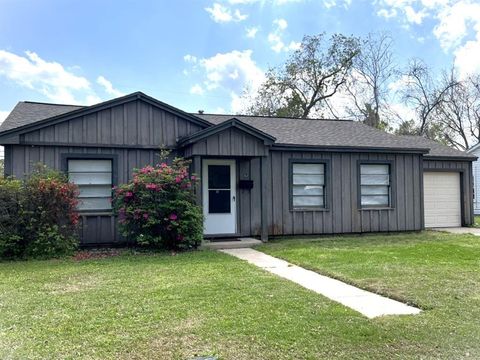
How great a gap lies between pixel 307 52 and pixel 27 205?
2801 cm

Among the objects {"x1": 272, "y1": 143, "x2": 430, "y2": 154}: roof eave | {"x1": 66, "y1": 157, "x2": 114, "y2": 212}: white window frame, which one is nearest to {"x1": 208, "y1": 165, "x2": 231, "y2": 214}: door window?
{"x1": 272, "y1": 143, "x2": 430, "y2": 154}: roof eave

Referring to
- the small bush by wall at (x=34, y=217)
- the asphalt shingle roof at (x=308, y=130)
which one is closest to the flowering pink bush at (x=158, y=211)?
the small bush by wall at (x=34, y=217)

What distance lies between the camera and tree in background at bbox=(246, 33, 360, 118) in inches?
1257

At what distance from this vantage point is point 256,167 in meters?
11.4

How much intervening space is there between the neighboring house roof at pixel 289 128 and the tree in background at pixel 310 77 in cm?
1700

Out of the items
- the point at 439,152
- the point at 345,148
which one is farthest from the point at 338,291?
the point at 439,152

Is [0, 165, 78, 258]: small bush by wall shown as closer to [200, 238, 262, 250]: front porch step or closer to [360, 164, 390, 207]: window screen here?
[200, 238, 262, 250]: front porch step

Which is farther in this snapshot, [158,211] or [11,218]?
[158,211]

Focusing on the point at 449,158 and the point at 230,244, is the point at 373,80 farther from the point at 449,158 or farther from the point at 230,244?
the point at 230,244

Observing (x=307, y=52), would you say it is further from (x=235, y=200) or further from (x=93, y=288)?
(x=93, y=288)

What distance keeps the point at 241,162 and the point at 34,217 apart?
505 centimetres

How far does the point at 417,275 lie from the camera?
6.36 meters

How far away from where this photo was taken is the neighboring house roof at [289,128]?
9952mm

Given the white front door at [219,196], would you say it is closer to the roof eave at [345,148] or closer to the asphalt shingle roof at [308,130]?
the roof eave at [345,148]
